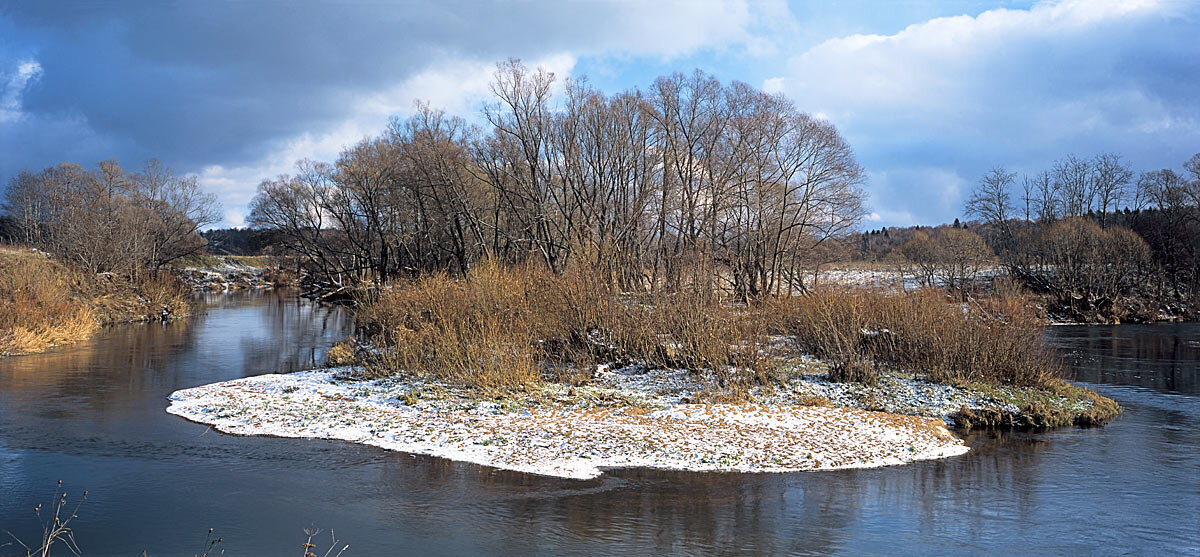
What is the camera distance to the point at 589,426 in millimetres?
13898

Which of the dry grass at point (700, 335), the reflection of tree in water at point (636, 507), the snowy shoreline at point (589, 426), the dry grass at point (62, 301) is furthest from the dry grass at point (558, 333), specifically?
the dry grass at point (62, 301)

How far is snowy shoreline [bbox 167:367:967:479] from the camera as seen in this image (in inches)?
485

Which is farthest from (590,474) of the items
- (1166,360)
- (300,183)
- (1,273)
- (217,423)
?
(300,183)

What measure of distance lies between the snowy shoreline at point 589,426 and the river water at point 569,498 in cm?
53

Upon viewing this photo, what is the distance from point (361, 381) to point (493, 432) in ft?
20.9

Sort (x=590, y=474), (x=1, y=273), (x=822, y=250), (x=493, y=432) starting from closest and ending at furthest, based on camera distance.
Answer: (x=590, y=474) → (x=493, y=432) → (x=1, y=273) → (x=822, y=250)

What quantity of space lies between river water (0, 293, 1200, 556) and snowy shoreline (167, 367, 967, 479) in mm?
527

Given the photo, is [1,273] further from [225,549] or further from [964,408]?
[964,408]

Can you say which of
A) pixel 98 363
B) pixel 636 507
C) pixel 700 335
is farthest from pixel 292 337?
pixel 636 507

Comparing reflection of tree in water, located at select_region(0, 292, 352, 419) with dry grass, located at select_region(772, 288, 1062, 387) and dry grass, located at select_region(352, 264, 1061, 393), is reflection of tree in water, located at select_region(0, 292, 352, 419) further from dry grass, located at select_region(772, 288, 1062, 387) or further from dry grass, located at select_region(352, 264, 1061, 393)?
dry grass, located at select_region(772, 288, 1062, 387)

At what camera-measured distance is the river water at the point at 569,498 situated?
881 cm

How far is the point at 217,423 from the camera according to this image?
14703 millimetres

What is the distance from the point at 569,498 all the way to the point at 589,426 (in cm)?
358

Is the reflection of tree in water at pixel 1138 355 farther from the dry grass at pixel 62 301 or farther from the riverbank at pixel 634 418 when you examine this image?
the dry grass at pixel 62 301
